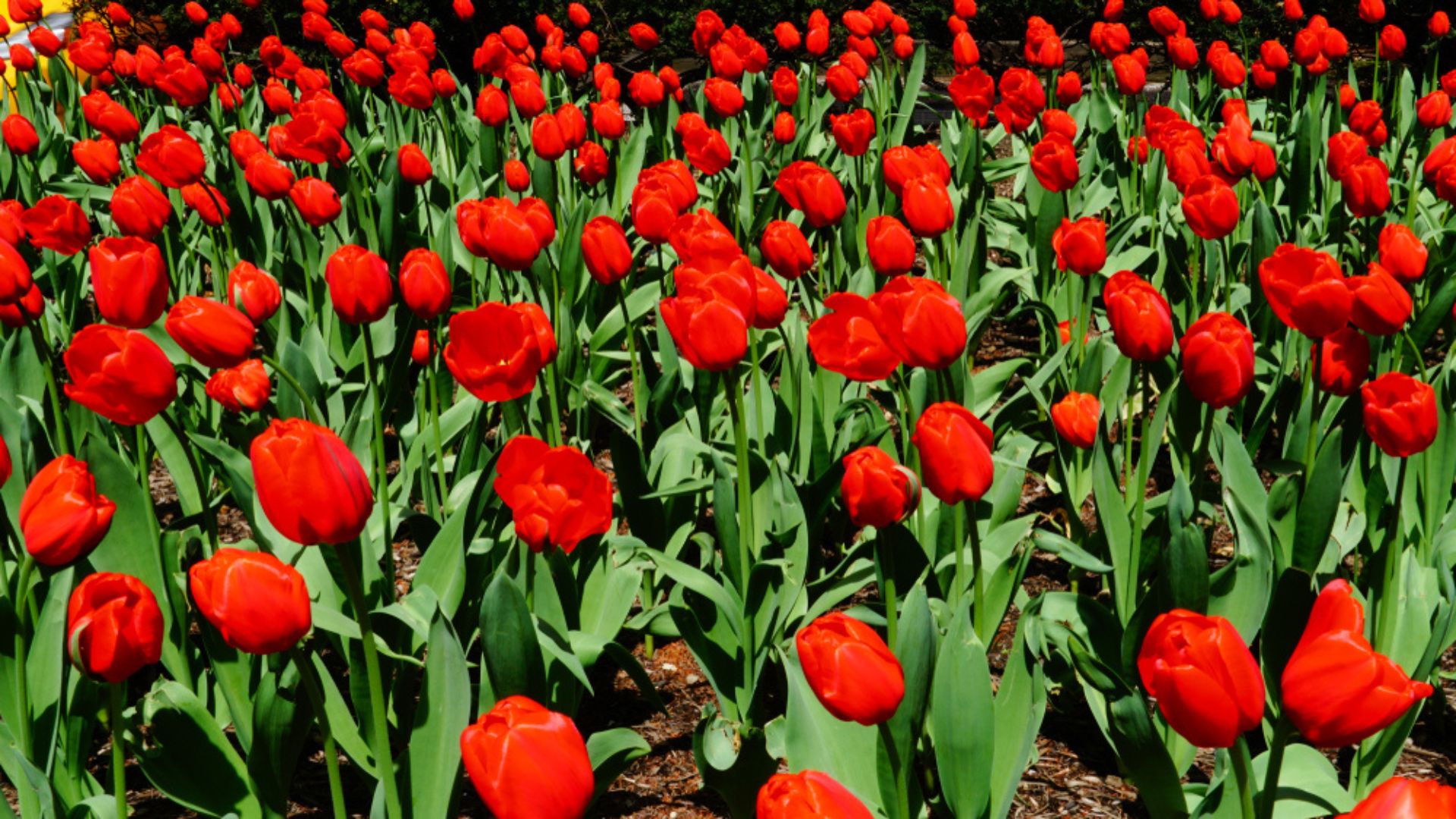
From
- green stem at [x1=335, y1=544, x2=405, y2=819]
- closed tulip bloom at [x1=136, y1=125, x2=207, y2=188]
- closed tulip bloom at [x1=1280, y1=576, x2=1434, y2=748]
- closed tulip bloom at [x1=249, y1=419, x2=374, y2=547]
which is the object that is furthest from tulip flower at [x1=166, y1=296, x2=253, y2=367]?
closed tulip bloom at [x1=1280, y1=576, x2=1434, y2=748]

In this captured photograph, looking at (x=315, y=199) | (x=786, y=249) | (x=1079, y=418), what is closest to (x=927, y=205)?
(x=786, y=249)

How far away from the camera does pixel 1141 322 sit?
209 cm

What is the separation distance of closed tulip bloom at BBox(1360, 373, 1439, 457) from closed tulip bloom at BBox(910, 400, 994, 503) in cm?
57

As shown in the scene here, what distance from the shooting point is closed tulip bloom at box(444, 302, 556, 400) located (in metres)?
1.86

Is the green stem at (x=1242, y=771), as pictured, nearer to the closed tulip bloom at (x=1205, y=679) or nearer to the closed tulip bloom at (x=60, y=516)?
the closed tulip bloom at (x=1205, y=679)

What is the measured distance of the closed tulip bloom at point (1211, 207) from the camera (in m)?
2.68

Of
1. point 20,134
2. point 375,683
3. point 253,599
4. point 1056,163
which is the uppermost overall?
point 253,599

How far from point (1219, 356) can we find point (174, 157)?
250cm

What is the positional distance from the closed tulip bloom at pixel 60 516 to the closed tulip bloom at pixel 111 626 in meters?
0.11

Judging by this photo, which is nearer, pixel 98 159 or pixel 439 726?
pixel 439 726

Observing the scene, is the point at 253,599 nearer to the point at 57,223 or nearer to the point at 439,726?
the point at 439,726

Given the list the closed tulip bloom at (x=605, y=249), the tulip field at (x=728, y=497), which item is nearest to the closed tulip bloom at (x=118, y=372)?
the tulip field at (x=728, y=497)

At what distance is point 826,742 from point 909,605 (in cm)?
25

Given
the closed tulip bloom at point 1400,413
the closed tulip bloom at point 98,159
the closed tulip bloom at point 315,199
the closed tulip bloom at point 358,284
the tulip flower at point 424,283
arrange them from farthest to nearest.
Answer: the closed tulip bloom at point 98,159
the closed tulip bloom at point 315,199
the tulip flower at point 424,283
the closed tulip bloom at point 358,284
the closed tulip bloom at point 1400,413
